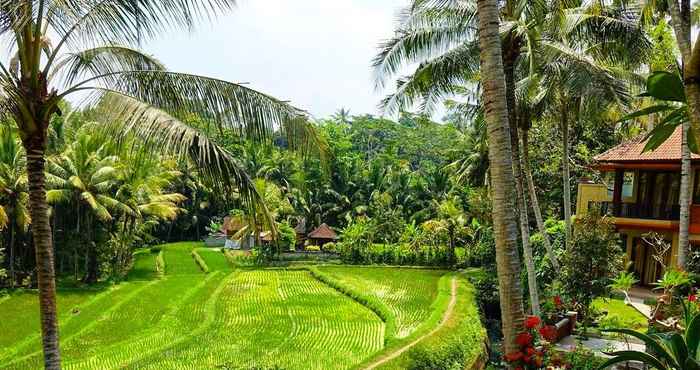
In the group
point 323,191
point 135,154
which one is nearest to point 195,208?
point 323,191

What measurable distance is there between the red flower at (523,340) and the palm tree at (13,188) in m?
16.3

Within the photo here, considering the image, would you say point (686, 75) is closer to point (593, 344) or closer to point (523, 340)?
point (523, 340)

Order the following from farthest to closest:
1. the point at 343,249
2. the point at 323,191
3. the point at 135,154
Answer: the point at 323,191, the point at 343,249, the point at 135,154

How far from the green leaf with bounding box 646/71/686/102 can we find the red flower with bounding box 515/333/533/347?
7.09ft

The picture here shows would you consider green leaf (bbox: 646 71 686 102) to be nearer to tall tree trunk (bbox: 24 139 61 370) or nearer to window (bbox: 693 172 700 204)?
tall tree trunk (bbox: 24 139 61 370)

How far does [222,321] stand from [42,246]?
9.09 m

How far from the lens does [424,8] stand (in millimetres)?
8797

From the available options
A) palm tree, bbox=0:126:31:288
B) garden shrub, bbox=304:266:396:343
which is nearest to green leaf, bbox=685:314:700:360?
garden shrub, bbox=304:266:396:343

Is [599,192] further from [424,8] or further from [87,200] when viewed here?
[87,200]

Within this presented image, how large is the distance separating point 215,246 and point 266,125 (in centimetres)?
3019

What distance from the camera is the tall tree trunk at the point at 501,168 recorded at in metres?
4.10

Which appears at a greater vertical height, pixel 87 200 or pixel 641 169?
pixel 641 169

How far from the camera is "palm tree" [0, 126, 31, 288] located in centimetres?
1634

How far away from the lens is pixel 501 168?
4.17 metres
